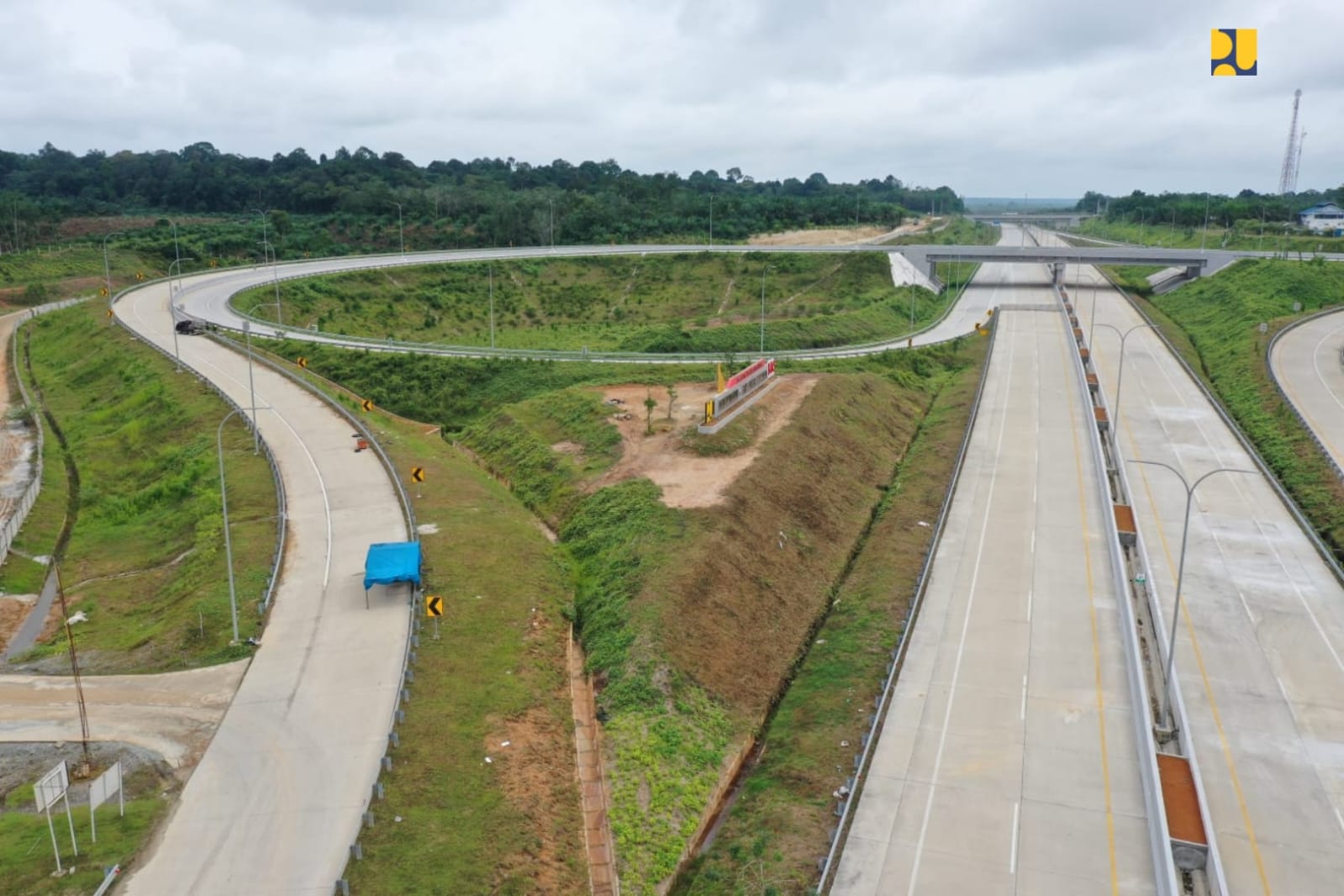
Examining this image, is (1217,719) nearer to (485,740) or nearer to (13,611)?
(485,740)

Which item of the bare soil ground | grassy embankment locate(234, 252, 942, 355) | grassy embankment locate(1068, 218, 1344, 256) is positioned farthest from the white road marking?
grassy embankment locate(1068, 218, 1344, 256)

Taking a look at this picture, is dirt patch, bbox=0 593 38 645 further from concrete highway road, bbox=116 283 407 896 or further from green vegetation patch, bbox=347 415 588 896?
green vegetation patch, bbox=347 415 588 896

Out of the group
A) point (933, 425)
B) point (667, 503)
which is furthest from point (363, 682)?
point (933, 425)

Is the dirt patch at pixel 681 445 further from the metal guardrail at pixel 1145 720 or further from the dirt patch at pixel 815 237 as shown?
the dirt patch at pixel 815 237

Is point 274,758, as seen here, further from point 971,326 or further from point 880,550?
point 971,326

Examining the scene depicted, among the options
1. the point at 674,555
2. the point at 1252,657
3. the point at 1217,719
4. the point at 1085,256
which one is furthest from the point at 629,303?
the point at 1217,719

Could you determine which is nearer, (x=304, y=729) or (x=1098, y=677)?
(x=304, y=729)
